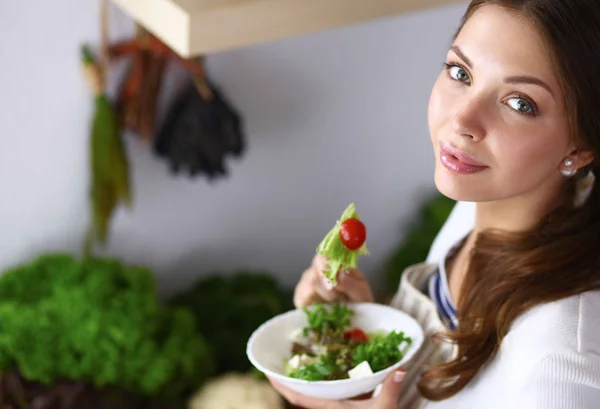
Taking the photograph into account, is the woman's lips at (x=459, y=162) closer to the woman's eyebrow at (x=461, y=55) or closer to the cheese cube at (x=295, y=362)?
the woman's eyebrow at (x=461, y=55)

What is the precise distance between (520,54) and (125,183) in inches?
48.3

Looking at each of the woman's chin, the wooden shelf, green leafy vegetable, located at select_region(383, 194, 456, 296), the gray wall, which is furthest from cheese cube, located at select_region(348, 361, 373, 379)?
green leafy vegetable, located at select_region(383, 194, 456, 296)

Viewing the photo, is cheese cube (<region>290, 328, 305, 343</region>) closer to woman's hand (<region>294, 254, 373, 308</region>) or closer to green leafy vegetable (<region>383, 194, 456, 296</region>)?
woman's hand (<region>294, 254, 373, 308</region>)

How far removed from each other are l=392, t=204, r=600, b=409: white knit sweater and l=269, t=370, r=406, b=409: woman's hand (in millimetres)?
75

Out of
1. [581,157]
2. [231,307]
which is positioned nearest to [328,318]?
[581,157]

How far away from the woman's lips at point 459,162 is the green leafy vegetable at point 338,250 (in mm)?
139

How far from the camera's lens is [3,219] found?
198 centimetres

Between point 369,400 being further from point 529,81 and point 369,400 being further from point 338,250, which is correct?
point 529,81

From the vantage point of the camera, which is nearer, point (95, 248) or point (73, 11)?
point (73, 11)

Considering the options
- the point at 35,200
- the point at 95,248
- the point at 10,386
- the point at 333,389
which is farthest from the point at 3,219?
the point at 333,389

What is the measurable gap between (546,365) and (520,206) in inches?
9.4

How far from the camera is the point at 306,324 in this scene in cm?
124

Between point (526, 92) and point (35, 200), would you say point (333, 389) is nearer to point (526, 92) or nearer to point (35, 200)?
point (526, 92)

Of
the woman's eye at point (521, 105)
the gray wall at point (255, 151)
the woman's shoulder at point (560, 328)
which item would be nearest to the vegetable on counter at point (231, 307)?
the gray wall at point (255, 151)
